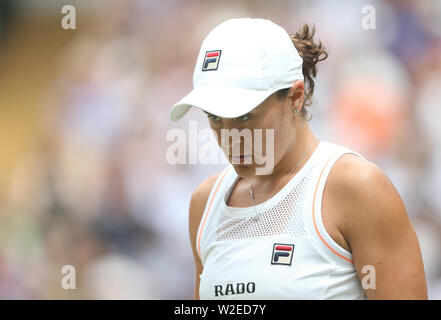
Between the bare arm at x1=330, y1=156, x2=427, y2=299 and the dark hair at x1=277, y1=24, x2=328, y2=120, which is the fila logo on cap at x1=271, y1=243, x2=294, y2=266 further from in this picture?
the dark hair at x1=277, y1=24, x2=328, y2=120

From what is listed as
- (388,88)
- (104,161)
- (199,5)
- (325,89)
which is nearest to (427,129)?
(388,88)

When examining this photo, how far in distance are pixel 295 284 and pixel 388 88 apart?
225 cm

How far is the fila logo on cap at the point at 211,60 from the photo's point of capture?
142 cm

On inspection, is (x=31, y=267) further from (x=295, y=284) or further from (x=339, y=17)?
(x=295, y=284)

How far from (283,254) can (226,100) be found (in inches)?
14.7

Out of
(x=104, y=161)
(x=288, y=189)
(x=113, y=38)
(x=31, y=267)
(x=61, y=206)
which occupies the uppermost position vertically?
(x=113, y=38)

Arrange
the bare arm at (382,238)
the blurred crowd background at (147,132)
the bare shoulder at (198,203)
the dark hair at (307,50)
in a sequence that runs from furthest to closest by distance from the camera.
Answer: the blurred crowd background at (147,132) < the bare shoulder at (198,203) < the dark hair at (307,50) < the bare arm at (382,238)

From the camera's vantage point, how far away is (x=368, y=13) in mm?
3332

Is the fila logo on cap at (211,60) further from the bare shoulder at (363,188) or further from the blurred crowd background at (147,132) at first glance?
the blurred crowd background at (147,132)

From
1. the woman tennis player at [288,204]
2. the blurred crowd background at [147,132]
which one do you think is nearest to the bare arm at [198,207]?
the woman tennis player at [288,204]

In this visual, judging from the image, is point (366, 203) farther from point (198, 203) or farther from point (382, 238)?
point (198, 203)

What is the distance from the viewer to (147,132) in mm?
3471

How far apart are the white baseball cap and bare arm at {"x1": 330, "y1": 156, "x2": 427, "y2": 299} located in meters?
0.30
